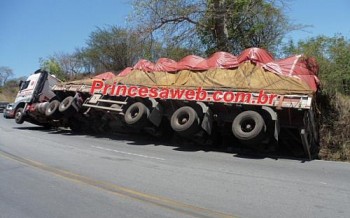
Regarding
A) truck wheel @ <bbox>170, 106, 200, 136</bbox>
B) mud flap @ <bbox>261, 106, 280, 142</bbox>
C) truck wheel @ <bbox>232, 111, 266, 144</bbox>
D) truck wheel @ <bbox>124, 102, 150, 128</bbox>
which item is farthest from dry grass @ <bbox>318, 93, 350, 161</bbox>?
truck wheel @ <bbox>124, 102, 150, 128</bbox>

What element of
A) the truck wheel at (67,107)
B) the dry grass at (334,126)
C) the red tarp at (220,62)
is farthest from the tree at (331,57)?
the truck wheel at (67,107)

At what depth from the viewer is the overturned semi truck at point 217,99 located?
42.7 ft

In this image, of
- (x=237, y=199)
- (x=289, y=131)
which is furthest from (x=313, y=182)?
(x=289, y=131)

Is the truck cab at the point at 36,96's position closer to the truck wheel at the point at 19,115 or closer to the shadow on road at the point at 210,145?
the truck wheel at the point at 19,115

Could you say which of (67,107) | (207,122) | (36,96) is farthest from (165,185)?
(36,96)

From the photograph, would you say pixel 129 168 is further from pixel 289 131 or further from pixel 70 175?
pixel 289 131

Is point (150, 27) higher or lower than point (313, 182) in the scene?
higher

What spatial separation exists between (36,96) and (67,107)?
391cm

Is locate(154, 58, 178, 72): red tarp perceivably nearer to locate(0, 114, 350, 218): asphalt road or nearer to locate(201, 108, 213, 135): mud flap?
locate(201, 108, 213, 135): mud flap

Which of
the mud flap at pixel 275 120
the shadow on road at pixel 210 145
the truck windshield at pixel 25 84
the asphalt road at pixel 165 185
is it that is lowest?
the asphalt road at pixel 165 185

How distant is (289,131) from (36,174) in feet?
24.8

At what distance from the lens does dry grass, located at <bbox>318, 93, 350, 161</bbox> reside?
47.8 feet

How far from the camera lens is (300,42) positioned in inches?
1045

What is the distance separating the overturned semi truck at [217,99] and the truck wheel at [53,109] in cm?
67
